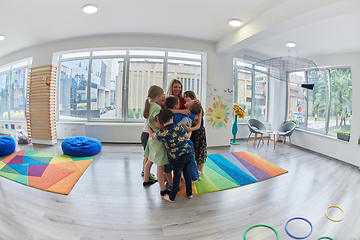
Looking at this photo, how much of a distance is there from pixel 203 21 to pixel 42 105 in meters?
4.67

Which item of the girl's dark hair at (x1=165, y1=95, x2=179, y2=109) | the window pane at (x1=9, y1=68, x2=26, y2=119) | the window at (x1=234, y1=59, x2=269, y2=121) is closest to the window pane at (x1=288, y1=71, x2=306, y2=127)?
the window at (x1=234, y1=59, x2=269, y2=121)

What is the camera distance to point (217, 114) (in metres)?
4.73

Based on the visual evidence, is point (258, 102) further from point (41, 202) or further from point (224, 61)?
point (41, 202)

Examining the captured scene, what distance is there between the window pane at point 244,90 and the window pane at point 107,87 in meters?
3.87

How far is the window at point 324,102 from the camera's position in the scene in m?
4.14

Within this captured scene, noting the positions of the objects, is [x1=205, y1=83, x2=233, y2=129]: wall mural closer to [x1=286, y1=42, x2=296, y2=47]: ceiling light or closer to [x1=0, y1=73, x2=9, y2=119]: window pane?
[x1=286, y1=42, x2=296, y2=47]: ceiling light

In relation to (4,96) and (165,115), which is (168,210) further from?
(4,96)

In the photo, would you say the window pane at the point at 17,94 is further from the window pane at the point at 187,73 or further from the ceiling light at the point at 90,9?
the window pane at the point at 187,73

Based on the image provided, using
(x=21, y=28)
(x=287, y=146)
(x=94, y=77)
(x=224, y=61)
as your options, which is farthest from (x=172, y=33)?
(x=287, y=146)

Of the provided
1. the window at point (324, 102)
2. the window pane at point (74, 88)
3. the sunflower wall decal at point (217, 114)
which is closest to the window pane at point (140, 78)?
the window pane at point (74, 88)

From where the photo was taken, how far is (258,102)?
6.09 meters

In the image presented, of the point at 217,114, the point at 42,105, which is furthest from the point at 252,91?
the point at 42,105

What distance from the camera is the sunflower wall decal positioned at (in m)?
4.65

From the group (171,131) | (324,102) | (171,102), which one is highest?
(324,102)
